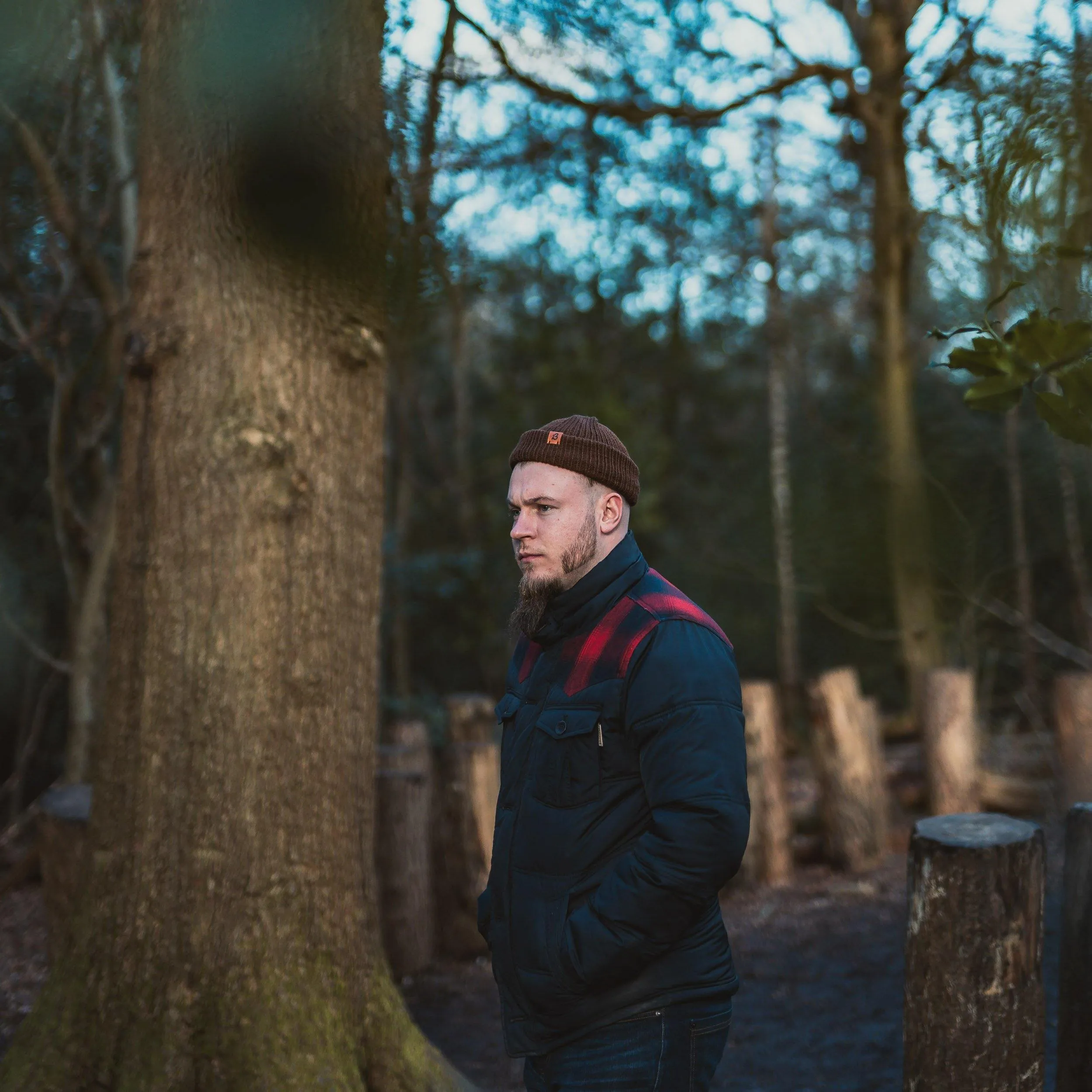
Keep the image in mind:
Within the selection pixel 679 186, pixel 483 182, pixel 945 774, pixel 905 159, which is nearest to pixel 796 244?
pixel 679 186

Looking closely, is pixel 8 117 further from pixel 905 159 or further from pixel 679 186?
pixel 679 186

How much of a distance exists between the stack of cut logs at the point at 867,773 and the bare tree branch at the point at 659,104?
11.6ft

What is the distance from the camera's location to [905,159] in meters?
9.59

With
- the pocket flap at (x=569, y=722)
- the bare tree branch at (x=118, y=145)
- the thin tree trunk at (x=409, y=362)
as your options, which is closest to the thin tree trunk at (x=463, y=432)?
the thin tree trunk at (x=409, y=362)

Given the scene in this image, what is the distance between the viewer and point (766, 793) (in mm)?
7035

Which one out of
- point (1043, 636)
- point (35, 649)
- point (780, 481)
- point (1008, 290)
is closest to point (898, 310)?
point (1043, 636)

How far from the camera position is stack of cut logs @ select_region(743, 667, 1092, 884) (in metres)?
6.79

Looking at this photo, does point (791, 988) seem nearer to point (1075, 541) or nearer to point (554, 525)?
point (554, 525)

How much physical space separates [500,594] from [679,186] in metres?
5.05

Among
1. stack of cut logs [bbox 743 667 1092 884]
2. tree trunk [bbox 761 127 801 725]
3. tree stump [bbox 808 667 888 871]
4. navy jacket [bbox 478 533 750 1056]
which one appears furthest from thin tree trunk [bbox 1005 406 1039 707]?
navy jacket [bbox 478 533 750 1056]

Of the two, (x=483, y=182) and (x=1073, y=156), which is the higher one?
(x=483, y=182)

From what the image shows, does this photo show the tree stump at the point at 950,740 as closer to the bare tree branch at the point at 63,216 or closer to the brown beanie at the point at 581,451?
the bare tree branch at the point at 63,216

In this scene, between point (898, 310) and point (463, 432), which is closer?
point (898, 310)

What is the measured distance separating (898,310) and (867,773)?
4246 mm
